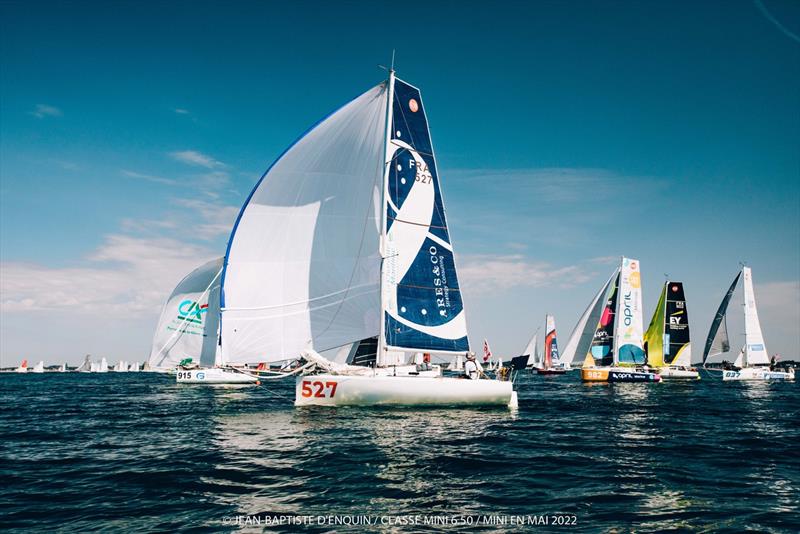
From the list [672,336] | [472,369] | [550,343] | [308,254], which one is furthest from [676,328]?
[308,254]

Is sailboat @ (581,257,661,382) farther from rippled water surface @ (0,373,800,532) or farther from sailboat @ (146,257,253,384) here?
sailboat @ (146,257,253,384)

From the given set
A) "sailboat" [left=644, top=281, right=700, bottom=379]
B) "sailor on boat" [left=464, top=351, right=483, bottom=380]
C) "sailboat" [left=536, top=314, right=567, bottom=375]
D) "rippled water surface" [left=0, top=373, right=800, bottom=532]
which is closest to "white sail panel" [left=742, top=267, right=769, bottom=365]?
"sailboat" [left=644, top=281, right=700, bottom=379]

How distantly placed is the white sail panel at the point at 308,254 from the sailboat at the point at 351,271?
0.04 metres

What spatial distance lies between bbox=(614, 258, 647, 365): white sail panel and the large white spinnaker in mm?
36369

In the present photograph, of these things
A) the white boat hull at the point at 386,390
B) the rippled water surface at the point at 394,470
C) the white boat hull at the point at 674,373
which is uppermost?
the white boat hull at the point at 386,390

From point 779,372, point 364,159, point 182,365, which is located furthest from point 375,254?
point 779,372

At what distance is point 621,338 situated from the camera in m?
50.3

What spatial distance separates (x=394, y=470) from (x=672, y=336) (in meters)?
49.8

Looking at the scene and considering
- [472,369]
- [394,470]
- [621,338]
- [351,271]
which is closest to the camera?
[394,470]

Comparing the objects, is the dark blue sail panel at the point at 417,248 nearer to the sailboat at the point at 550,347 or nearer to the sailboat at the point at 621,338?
the sailboat at the point at 621,338

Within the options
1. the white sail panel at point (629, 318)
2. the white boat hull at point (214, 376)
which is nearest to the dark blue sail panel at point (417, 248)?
the white boat hull at point (214, 376)

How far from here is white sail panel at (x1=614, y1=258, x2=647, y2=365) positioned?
50.2 m

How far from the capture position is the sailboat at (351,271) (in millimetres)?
19750

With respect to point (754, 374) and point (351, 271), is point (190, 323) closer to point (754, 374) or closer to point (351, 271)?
point (351, 271)
